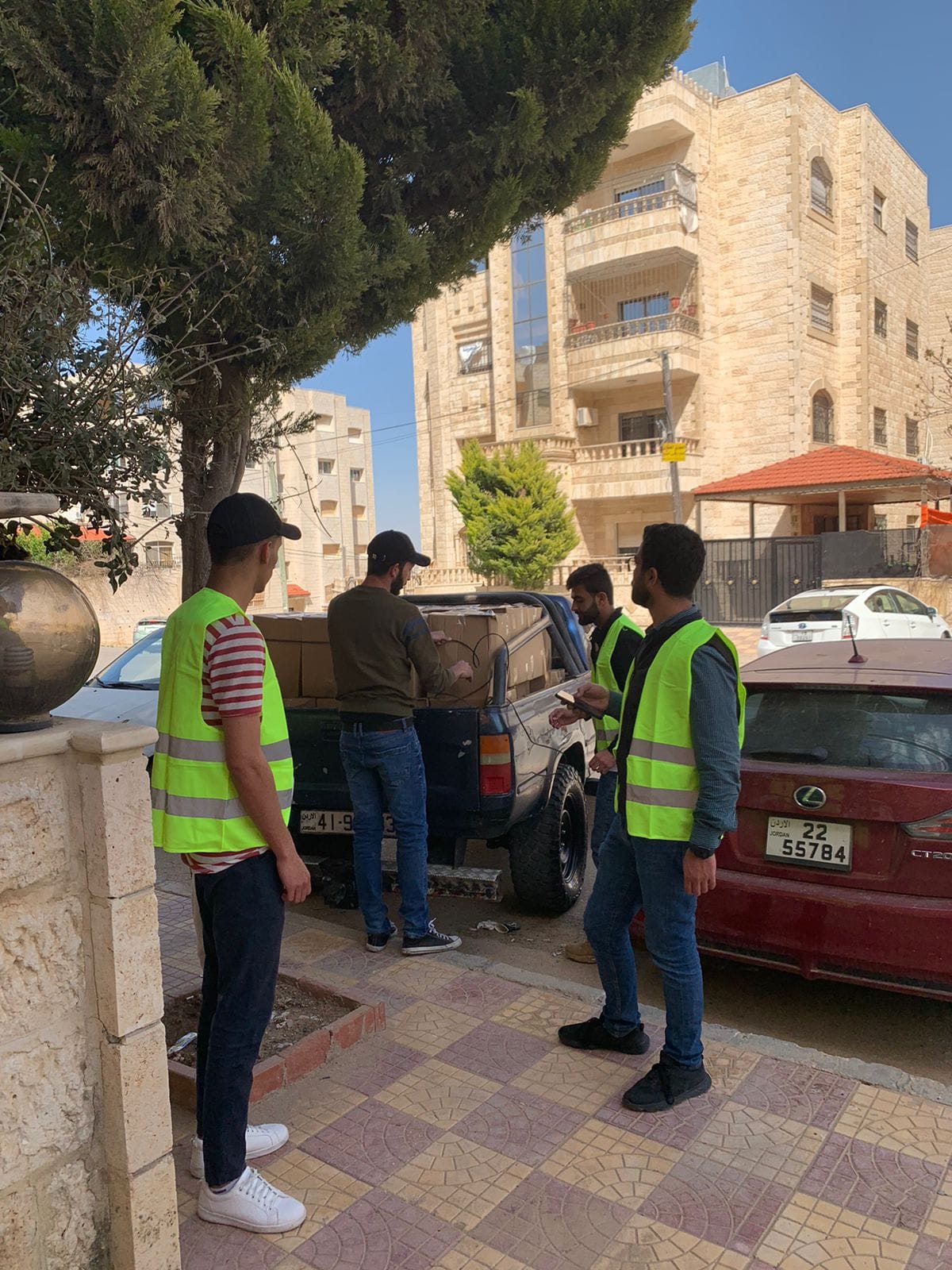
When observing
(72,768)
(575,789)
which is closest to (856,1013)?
(575,789)

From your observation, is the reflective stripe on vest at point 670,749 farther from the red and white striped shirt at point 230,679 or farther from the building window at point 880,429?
the building window at point 880,429

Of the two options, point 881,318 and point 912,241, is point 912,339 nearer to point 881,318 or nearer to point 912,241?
point 912,241

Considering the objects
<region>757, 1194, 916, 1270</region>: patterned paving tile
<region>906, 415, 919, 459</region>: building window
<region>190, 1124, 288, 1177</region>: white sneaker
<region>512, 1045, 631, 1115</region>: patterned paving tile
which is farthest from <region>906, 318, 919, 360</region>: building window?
<region>190, 1124, 288, 1177</region>: white sneaker

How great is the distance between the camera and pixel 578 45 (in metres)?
4.20

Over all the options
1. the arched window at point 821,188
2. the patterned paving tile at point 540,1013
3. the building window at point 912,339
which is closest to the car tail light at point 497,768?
the patterned paving tile at point 540,1013

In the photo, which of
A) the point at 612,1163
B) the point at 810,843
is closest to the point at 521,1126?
the point at 612,1163

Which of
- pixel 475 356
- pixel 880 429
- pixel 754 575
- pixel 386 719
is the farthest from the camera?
pixel 880 429

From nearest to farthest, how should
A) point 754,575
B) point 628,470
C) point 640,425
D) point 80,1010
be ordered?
point 80,1010 → point 754,575 → point 628,470 → point 640,425

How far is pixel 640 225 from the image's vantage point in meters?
30.3

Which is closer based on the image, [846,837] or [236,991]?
[236,991]

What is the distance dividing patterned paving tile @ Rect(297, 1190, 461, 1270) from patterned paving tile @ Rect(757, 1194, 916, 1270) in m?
0.89

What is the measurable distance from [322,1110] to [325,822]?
2.25 meters

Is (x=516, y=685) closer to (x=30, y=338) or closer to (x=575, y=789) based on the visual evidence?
(x=575, y=789)

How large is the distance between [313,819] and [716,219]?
31534mm
